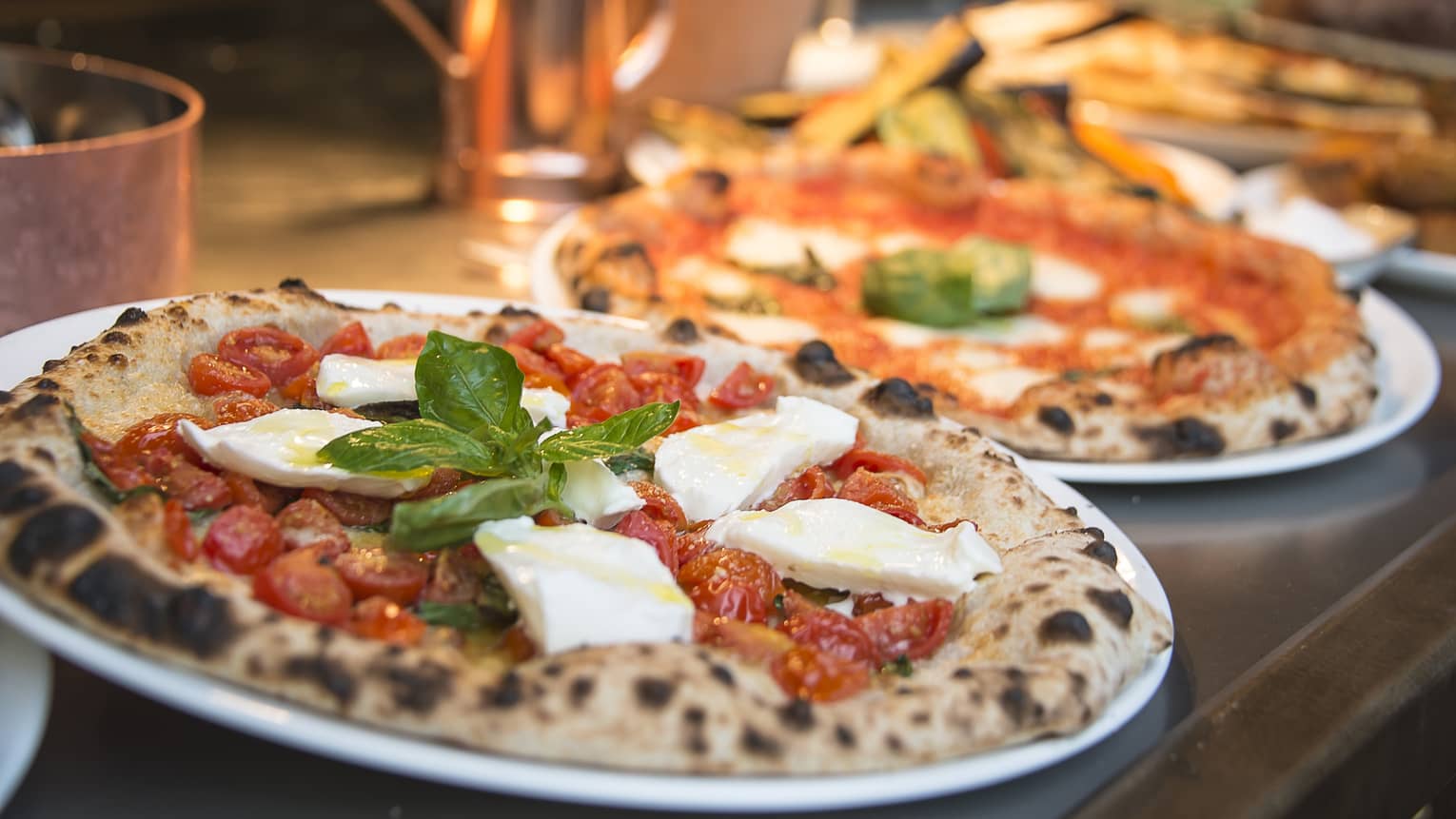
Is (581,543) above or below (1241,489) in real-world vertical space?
above

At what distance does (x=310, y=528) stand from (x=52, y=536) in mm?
327

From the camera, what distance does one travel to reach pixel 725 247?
11.4 feet

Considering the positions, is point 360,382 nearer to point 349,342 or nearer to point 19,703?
point 349,342

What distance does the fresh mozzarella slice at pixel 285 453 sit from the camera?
5.16ft

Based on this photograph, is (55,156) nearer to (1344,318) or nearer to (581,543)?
(581,543)

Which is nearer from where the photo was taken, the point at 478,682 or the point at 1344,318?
the point at 478,682

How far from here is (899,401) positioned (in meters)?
2.07

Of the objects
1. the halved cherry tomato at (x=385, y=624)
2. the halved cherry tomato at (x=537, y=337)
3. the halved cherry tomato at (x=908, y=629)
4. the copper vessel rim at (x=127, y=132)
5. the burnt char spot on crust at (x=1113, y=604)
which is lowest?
the halved cherry tomato at (x=908, y=629)

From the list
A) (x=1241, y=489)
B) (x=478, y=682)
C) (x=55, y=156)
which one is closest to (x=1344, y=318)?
(x=1241, y=489)

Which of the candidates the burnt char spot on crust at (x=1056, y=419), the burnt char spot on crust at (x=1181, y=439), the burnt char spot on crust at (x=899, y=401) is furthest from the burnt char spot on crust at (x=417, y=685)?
the burnt char spot on crust at (x=1181, y=439)

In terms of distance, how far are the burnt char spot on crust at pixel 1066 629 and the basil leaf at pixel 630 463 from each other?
600mm

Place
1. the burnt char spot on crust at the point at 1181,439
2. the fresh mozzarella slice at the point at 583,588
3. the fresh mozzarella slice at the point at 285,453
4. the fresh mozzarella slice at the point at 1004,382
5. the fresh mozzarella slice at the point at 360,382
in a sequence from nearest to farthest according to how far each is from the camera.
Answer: the fresh mozzarella slice at the point at 583,588
the fresh mozzarella slice at the point at 285,453
the fresh mozzarella slice at the point at 360,382
the burnt char spot on crust at the point at 1181,439
the fresh mozzarella slice at the point at 1004,382

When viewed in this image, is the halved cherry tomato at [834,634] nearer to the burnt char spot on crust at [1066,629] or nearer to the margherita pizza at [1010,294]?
the burnt char spot on crust at [1066,629]

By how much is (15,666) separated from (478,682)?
0.47 metres
